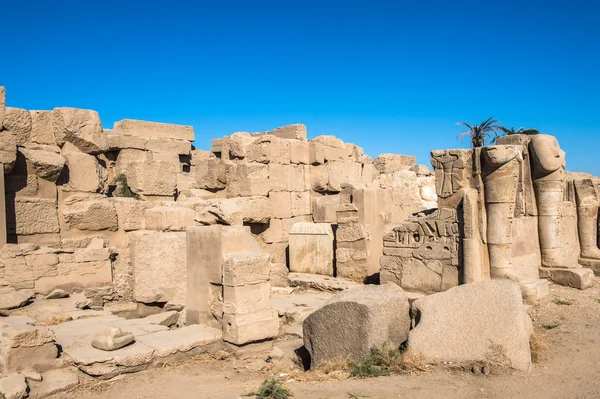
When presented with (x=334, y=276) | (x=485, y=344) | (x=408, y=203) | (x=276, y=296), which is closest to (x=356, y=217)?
(x=334, y=276)

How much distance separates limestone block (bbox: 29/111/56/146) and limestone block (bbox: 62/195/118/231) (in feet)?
3.21

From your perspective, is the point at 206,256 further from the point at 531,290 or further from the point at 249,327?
the point at 531,290

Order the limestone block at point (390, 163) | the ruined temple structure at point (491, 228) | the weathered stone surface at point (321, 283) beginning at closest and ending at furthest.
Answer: the ruined temple structure at point (491, 228), the weathered stone surface at point (321, 283), the limestone block at point (390, 163)

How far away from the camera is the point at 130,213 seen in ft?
26.4

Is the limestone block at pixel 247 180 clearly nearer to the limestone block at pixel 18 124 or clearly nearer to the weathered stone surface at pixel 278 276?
the weathered stone surface at pixel 278 276

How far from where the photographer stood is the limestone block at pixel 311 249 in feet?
30.6

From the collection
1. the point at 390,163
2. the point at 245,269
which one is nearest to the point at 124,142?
the point at 245,269

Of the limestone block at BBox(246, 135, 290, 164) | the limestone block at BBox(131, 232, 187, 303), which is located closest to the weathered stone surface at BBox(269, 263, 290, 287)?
the limestone block at BBox(131, 232, 187, 303)

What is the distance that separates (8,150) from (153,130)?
15.1 ft

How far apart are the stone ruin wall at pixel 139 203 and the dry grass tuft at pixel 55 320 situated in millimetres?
934

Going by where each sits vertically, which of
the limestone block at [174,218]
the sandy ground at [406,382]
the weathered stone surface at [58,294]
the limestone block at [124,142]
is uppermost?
the limestone block at [124,142]

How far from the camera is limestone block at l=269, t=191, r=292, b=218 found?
34.6 feet

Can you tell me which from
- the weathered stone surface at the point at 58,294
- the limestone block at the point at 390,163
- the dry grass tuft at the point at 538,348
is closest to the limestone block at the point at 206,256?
the weathered stone surface at the point at 58,294

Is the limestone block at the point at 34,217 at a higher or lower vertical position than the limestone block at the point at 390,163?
lower
